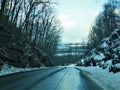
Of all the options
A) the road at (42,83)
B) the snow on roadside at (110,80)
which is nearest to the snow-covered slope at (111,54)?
the snow on roadside at (110,80)

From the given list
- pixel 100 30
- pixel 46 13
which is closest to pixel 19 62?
pixel 46 13

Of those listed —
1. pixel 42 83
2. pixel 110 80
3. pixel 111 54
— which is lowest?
pixel 42 83

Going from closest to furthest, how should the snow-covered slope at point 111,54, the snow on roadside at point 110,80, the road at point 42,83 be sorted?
the road at point 42,83 < the snow on roadside at point 110,80 < the snow-covered slope at point 111,54

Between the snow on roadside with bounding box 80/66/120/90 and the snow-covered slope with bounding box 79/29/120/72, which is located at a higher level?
the snow-covered slope with bounding box 79/29/120/72

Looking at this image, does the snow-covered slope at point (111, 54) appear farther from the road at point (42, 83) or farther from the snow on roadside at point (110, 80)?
the road at point (42, 83)

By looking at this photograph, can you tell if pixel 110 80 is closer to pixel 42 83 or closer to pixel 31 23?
pixel 42 83

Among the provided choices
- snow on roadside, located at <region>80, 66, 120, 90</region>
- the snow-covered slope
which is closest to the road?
snow on roadside, located at <region>80, 66, 120, 90</region>

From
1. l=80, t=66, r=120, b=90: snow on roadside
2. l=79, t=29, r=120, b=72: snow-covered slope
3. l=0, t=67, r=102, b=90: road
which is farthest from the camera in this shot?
l=79, t=29, r=120, b=72: snow-covered slope

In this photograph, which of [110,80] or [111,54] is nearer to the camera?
[110,80]

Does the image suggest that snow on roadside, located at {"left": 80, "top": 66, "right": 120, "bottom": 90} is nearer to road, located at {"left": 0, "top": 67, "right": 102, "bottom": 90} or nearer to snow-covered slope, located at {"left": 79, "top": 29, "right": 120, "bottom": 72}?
road, located at {"left": 0, "top": 67, "right": 102, "bottom": 90}

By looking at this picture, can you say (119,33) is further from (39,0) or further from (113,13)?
(113,13)

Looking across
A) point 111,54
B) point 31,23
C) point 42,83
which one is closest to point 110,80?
point 42,83

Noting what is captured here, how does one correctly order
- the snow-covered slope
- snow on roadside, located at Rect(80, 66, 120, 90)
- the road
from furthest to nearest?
the snow-covered slope, snow on roadside, located at Rect(80, 66, 120, 90), the road

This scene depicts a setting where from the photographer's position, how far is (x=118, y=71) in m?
25.0
